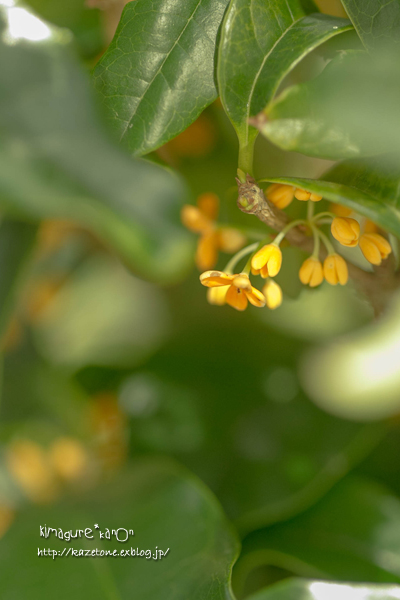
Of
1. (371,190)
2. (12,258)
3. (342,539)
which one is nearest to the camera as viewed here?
(371,190)

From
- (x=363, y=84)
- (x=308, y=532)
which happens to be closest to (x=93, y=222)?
(x=363, y=84)

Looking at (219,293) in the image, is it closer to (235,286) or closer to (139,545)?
(235,286)

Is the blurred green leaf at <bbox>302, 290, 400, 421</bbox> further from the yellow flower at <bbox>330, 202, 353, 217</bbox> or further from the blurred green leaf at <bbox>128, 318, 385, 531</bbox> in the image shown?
the yellow flower at <bbox>330, 202, 353, 217</bbox>

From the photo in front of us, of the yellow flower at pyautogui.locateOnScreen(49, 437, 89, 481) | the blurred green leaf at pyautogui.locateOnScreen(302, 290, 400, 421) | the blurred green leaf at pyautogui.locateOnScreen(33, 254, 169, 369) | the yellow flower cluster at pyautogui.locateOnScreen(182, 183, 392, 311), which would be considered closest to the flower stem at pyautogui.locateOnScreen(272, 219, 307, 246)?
the yellow flower cluster at pyautogui.locateOnScreen(182, 183, 392, 311)

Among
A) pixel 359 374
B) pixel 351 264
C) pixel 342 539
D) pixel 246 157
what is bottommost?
pixel 342 539

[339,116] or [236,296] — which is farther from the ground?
[339,116]

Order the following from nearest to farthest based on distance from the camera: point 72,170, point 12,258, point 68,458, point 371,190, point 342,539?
point 72,170
point 371,190
point 12,258
point 342,539
point 68,458

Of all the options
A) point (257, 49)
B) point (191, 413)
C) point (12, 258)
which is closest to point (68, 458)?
point (191, 413)
